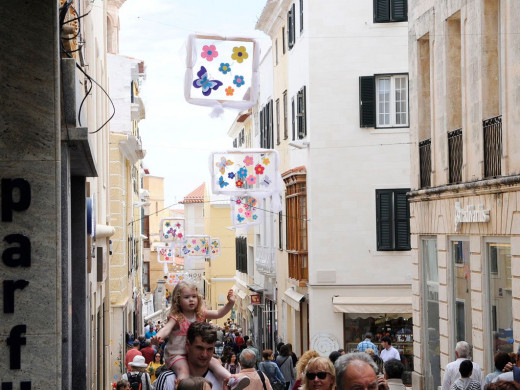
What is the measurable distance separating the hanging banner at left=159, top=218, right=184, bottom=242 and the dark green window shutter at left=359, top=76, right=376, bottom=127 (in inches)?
928

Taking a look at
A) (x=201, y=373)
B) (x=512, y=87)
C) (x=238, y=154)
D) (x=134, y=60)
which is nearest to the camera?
(x=201, y=373)

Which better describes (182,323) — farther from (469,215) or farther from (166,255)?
(166,255)

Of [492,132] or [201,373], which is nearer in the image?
[201,373]

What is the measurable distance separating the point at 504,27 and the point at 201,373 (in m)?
11.1

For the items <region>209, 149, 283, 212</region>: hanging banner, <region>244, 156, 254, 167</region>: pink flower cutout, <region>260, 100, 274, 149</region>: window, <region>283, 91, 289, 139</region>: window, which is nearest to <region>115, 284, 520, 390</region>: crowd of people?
<region>209, 149, 283, 212</region>: hanging banner

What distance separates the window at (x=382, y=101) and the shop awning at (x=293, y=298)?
5788mm

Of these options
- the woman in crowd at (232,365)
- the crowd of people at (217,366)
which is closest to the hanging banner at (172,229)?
the woman in crowd at (232,365)

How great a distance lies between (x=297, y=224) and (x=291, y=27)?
6491 millimetres

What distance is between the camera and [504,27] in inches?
669

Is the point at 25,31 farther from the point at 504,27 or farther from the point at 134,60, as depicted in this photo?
the point at 134,60

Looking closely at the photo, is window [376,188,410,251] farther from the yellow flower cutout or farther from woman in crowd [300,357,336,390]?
woman in crowd [300,357,336,390]

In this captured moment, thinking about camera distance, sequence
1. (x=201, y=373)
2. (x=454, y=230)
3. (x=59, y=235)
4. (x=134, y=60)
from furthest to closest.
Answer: (x=134, y=60) → (x=454, y=230) → (x=201, y=373) → (x=59, y=235)

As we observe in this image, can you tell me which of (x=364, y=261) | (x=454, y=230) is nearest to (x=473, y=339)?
(x=454, y=230)

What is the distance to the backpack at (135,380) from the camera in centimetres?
1569
